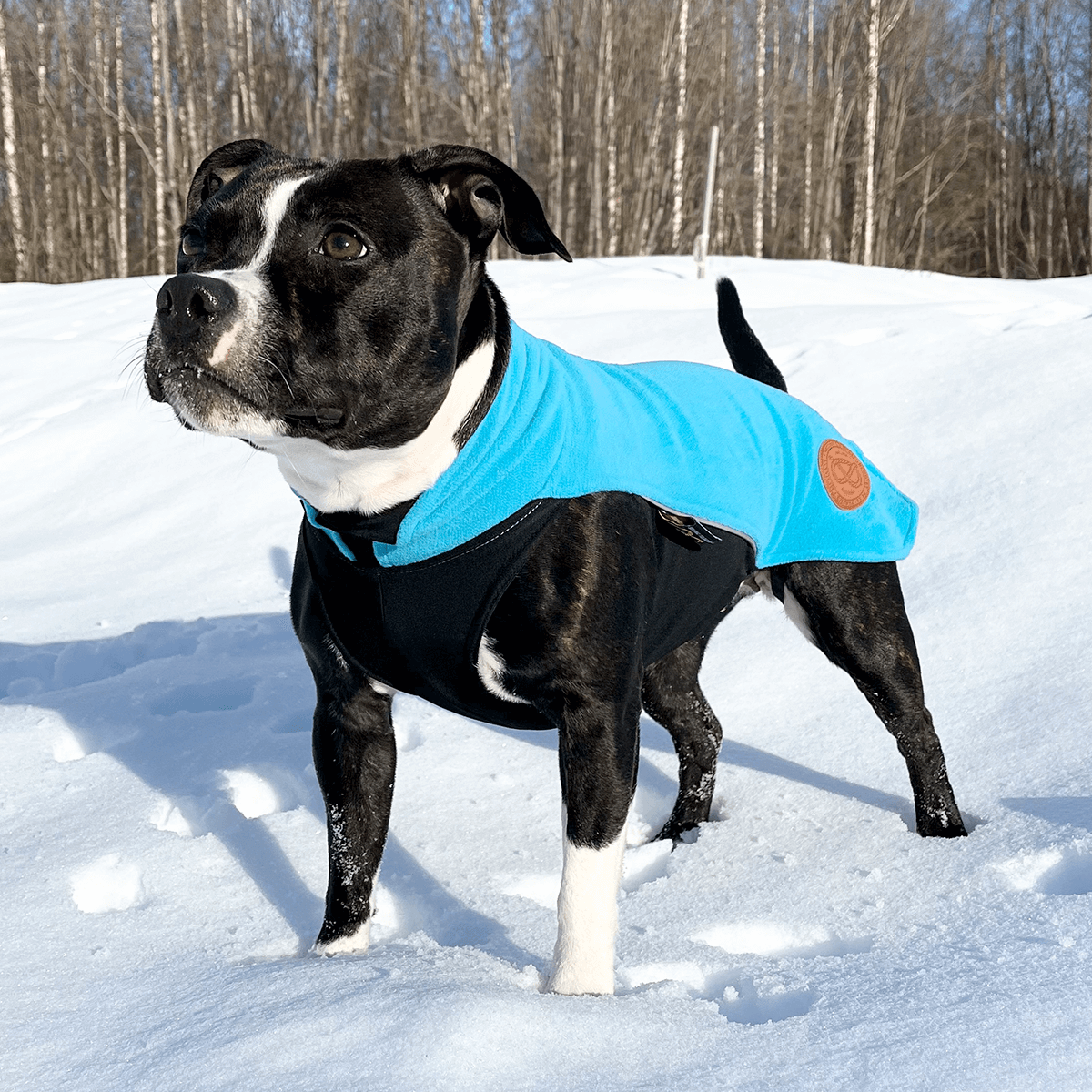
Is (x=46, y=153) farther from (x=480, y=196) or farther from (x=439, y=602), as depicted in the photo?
(x=439, y=602)

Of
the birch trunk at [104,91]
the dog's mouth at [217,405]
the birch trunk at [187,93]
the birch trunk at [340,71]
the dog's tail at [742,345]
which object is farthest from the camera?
the birch trunk at [104,91]

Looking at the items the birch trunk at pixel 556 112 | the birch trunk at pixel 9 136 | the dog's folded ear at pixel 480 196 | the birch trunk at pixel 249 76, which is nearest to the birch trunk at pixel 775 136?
the birch trunk at pixel 556 112

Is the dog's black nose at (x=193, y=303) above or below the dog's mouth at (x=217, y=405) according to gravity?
above

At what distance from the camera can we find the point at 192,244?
2041mm

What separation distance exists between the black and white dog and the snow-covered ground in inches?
11.9

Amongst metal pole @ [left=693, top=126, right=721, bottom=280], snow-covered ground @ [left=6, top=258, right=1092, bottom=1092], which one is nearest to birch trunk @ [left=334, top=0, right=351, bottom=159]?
metal pole @ [left=693, top=126, right=721, bottom=280]

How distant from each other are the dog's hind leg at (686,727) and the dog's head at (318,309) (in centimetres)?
130

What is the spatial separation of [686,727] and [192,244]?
176 centimetres

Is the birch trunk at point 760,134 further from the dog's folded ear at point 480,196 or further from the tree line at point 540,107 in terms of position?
the dog's folded ear at point 480,196

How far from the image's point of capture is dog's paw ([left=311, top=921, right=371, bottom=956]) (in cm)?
226

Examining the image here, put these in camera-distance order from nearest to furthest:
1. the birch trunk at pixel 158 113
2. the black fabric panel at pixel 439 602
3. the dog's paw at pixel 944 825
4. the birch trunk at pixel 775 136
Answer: the black fabric panel at pixel 439 602 → the dog's paw at pixel 944 825 → the birch trunk at pixel 158 113 → the birch trunk at pixel 775 136

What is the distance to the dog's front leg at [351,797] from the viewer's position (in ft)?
7.46

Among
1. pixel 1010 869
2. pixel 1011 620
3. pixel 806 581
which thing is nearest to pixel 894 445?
pixel 1011 620

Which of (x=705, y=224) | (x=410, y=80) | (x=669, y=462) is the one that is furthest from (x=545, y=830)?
(x=410, y=80)
